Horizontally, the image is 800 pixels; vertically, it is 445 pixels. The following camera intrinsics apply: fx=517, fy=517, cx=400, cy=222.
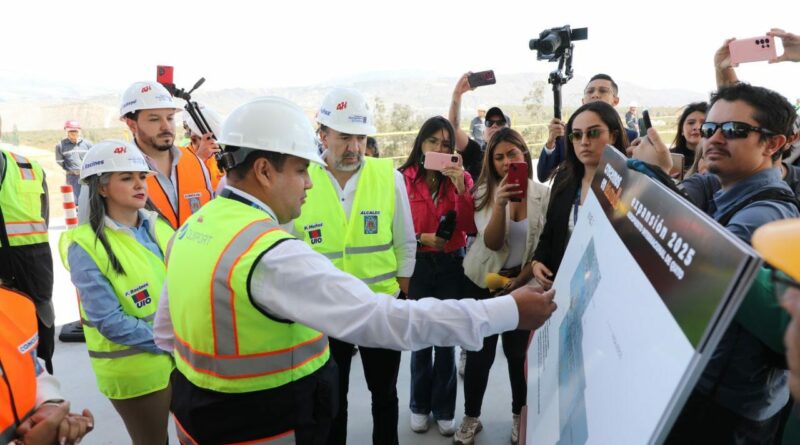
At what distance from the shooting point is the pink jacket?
346cm

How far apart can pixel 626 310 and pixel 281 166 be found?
117cm

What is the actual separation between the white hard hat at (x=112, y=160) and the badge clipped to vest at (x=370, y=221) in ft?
3.88

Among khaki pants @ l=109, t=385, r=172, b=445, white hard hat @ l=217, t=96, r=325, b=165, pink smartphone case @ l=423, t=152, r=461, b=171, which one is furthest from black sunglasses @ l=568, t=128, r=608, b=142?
khaki pants @ l=109, t=385, r=172, b=445

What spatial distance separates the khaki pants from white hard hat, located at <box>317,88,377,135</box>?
1.59m

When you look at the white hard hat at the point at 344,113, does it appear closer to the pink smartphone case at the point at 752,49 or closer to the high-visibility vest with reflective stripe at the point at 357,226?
the high-visibility vest with reflective stripe at the point at 357,226

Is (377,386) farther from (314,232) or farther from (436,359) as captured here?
(314,232)

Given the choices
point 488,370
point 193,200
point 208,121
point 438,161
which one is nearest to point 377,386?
point 488,370

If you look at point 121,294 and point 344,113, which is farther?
point 344,113

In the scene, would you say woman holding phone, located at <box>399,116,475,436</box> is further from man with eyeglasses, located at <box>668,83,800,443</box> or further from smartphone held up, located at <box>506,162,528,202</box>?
man with eyeglasses, located at <box>668,83,800,443</box>

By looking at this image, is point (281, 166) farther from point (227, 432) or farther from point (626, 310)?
point (626, 310)

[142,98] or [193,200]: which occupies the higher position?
[142,98]

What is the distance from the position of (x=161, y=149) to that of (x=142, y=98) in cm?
35

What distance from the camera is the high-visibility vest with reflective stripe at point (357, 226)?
280cm

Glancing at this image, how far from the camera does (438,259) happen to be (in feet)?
11.4
